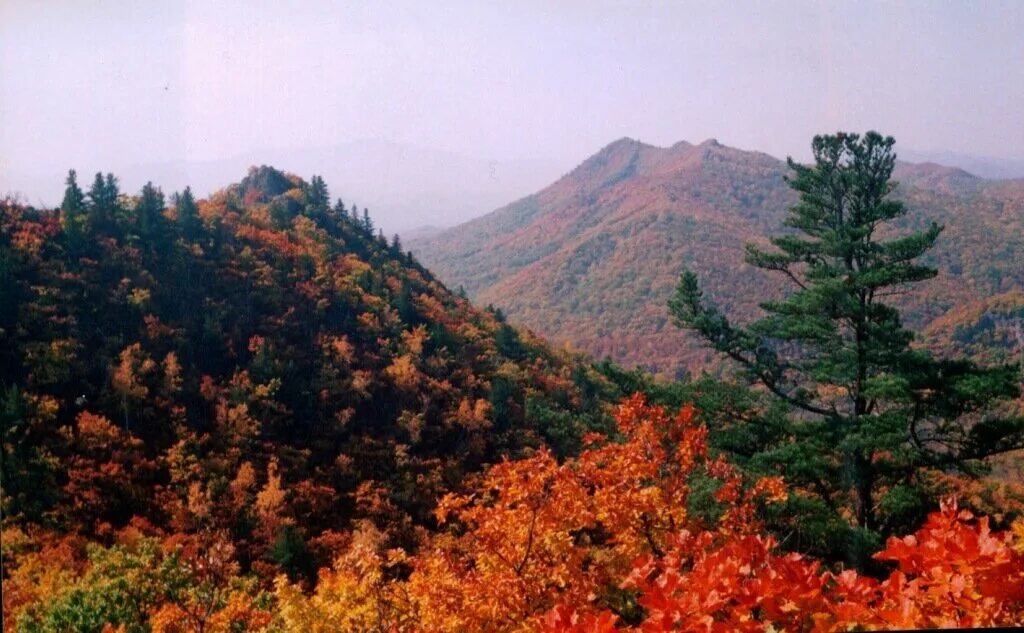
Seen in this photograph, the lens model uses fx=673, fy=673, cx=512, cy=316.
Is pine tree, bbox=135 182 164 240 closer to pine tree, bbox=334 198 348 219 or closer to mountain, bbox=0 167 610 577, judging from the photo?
mountain, bbox=0 167 610 577

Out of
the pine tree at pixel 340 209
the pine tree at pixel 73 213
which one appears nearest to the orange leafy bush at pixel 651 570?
the pine tree at pixel 73 213

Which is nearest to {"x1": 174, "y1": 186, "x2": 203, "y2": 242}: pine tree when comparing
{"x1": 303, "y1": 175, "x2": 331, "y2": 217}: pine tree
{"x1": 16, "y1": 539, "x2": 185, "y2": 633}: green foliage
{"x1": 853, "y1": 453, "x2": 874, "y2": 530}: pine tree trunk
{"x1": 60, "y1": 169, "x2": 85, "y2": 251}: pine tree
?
{"x1": 60, "y1": 169, "x2": 85, "y2": 251}: pine tree

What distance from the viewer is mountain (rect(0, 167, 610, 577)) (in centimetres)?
1236

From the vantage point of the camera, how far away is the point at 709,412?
615 cm

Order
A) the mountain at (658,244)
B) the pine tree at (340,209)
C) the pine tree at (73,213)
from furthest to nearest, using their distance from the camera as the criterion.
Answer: the mountain at (658,244)
the pine tree at (340,209)
the pine tree at (73,213)

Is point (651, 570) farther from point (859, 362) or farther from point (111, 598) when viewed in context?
point (111, 598)

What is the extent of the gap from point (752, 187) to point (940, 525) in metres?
85.3

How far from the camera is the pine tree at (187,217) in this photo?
22.5 metres

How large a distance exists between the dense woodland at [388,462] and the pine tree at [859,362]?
47mm

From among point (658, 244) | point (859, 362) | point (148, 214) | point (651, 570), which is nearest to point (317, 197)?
A: point (148, 214)

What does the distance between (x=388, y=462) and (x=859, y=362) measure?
43.1ft

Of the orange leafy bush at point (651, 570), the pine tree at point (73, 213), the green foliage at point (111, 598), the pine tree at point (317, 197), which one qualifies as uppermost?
the pine tree at point (317, 197)

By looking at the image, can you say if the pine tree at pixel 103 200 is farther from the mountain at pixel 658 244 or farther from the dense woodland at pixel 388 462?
the mountain at pixel 658 244

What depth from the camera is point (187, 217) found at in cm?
2259
